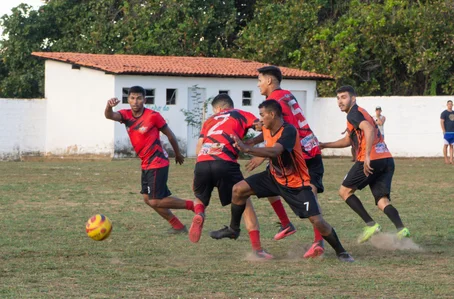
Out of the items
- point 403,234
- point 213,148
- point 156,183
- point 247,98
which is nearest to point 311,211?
point 213,148

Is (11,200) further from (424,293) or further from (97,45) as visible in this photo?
(97,45)

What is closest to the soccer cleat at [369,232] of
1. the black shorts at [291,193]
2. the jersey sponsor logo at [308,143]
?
the jersey sponsor logo at [308,143]

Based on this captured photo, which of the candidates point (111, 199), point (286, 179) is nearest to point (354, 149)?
point (286, 179)

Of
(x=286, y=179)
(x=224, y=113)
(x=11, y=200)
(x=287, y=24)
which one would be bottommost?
(x=11, y=200)

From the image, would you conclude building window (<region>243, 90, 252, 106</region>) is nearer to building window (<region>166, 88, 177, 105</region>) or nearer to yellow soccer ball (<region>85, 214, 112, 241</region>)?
building window (<region>166, 88, 177, 105</region>)

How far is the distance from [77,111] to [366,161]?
28.3 meters

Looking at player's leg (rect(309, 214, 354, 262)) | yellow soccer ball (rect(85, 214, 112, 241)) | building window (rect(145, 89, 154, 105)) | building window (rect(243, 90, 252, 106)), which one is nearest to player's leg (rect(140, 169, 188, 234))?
yellow soccer ball (rect(85, 214, 112, 241))

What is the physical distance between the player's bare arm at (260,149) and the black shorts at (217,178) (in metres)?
1.15

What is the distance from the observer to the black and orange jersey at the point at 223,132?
922 centimetres

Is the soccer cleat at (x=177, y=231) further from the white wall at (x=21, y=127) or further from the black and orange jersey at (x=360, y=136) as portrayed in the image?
the white wall at (x=21, y=127)

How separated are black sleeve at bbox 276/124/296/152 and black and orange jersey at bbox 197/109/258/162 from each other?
86 cm

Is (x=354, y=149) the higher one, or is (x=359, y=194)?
(x=354, y=149)

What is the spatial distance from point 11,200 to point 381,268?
8.54m

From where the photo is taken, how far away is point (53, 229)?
1111 centimetres
